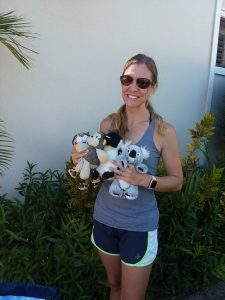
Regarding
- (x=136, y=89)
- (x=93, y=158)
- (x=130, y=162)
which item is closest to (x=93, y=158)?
(x=93, y=158)

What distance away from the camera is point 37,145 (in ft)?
12.3

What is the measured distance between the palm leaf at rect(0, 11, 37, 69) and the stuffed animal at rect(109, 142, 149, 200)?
1735mm

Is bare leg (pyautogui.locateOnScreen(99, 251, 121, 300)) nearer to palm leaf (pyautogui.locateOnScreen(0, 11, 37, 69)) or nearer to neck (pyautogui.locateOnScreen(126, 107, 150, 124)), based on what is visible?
neck (pyautogui.locateOnScreen(126, 107, 150, 124))

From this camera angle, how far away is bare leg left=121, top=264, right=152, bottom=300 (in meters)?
2.05

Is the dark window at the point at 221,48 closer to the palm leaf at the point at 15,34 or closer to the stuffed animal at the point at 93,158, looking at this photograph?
the palm leaf at the point at 15,34

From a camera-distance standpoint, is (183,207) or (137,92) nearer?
(137,92)

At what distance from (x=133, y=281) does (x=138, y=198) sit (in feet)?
1.49

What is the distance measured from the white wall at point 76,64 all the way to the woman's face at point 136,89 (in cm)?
175

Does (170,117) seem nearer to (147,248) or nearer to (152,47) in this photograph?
(152,47)

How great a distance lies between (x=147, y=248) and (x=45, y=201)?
1574 millimetres

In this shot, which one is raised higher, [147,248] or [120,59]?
[120,59]

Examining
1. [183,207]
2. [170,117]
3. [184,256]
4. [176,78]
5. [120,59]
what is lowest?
[184,256]

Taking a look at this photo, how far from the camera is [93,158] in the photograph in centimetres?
203

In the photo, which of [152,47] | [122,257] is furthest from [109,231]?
[152,47]
